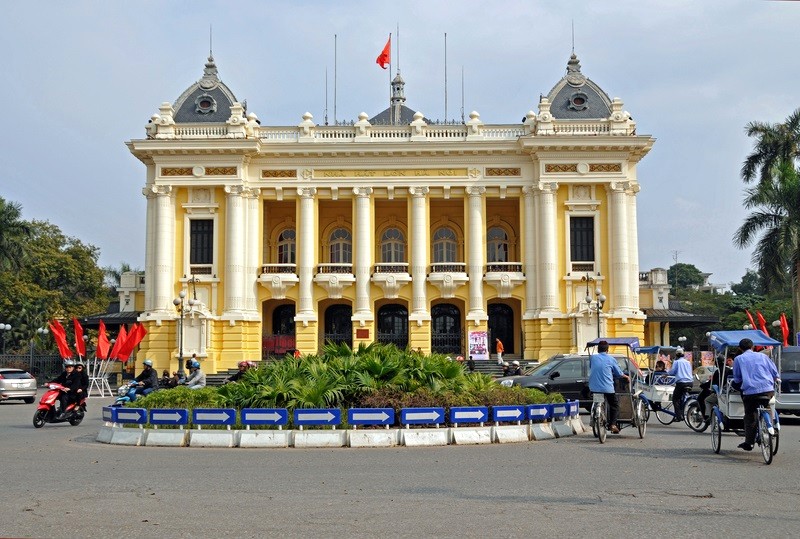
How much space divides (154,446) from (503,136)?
3264cm

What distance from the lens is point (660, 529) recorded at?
8.27 metres

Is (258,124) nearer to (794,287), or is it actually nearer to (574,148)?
(574,148)

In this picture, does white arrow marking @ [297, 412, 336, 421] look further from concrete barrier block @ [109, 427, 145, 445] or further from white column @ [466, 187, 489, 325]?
Answer: white column @ [466, 187, 489, 325]

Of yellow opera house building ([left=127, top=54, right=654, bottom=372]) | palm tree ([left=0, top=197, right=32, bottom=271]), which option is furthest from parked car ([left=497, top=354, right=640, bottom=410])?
palm tree ([left=0, top=197, right=32, bottom=271])

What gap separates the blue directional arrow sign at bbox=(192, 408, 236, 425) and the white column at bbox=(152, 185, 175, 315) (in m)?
29.1

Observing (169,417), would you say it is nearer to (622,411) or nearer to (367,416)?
(367,416)

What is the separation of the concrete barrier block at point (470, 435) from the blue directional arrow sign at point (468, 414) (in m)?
0.21

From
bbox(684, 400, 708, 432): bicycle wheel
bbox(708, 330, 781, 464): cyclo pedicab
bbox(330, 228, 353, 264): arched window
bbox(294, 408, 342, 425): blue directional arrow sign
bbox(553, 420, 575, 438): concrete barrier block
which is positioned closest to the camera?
bbox(708, 330, 781, 464): cyclo pedicab

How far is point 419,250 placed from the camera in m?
45.9

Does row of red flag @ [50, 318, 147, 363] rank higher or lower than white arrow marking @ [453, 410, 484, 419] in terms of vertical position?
higher

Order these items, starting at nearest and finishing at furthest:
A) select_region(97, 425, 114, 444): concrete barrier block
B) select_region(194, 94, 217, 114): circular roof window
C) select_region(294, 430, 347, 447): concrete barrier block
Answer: select_region(294, 430, 347, 447): concrete barrier block, select_region(97, 425, 114, 444): concrete barrier block, select_region(194, 94, 217, 114): circular roof window

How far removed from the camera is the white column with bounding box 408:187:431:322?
45.7 meters

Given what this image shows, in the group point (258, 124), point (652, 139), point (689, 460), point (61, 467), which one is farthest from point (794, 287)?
point (61, 467)

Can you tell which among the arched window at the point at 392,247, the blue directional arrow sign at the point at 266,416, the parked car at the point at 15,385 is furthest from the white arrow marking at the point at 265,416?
the arched window at the point at 392,247
